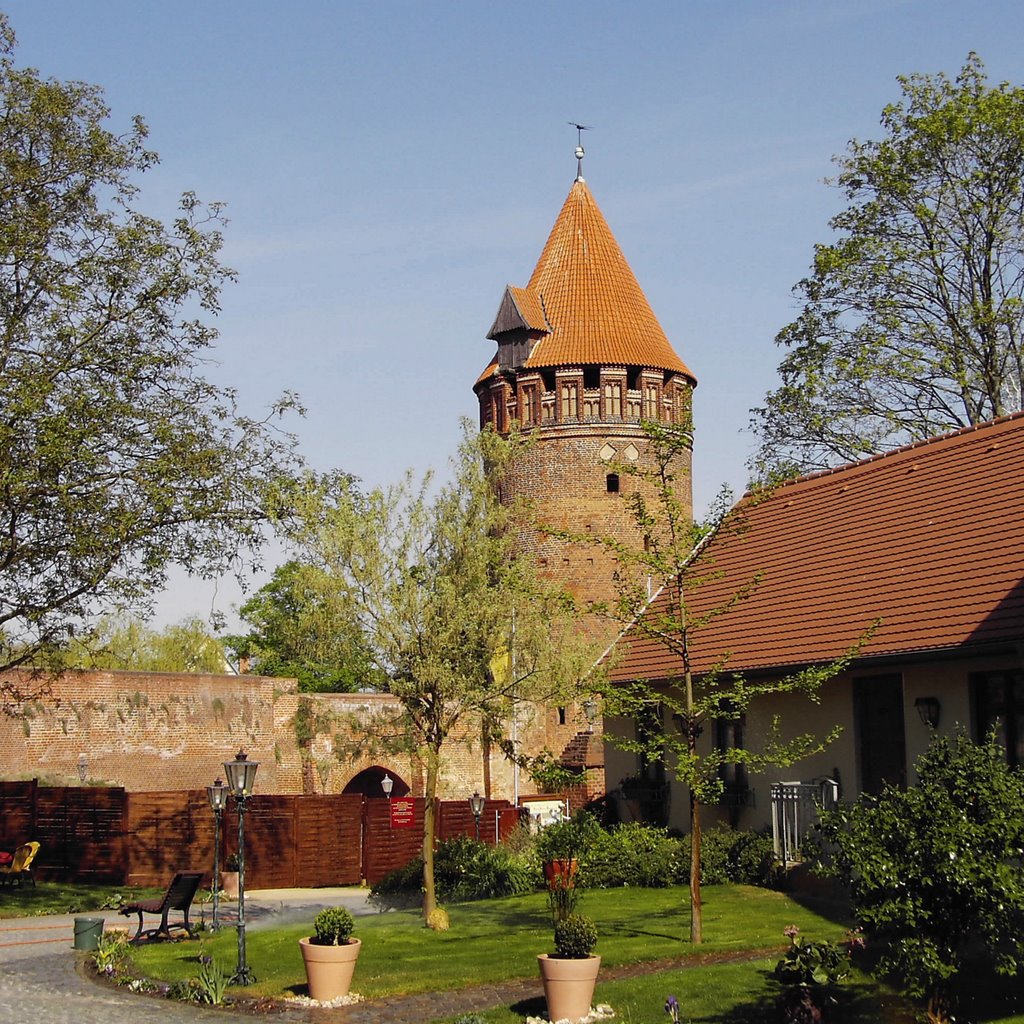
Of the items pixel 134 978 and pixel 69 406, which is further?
pixel 69 406

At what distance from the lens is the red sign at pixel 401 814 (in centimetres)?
2848

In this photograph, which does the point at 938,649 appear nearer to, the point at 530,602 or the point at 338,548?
the point at 530,602

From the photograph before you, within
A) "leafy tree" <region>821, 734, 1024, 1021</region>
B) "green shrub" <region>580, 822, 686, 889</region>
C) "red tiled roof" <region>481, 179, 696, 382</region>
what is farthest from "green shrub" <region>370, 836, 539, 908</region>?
"red tiled roof" <region>481, 179, 696, 382</region>

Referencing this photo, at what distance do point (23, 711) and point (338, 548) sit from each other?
18.3 meters

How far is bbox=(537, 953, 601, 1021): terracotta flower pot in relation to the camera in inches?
454

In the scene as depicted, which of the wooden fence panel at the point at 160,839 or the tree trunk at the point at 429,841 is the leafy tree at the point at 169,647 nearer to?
the wooden fence panel at the point at 160,839

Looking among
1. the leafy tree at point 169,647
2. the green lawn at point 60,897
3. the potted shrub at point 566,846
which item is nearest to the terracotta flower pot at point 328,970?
the potted shrub at point 566,846

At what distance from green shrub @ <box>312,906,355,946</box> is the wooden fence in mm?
14817

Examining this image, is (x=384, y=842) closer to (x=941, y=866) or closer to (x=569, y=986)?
(x=569, y=986)

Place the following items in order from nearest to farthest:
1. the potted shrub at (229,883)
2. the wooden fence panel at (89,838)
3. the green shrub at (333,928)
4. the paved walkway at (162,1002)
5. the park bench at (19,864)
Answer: the paved walkway at (162,1002) < the green shrub at (333,928) < the potted shrub at (229,883) < the park bench at (19,864) < the wooden fence panel at (89,838)

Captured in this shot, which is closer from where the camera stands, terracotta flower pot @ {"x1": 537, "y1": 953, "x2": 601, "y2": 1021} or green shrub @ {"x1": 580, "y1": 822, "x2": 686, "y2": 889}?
→ terracotta flower pot @ {"x1": 537, "y1": 953, "x2": 601, "y2": 1021}

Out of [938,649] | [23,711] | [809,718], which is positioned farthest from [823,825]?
[23,711]

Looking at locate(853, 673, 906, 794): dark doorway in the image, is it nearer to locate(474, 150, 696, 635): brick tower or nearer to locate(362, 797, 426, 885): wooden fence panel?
locate(362, 797, 426, 885): wooden fence panel

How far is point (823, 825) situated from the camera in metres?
10.5
